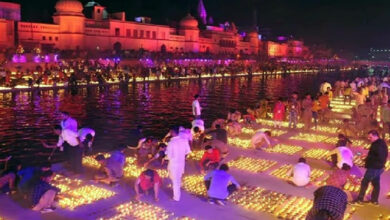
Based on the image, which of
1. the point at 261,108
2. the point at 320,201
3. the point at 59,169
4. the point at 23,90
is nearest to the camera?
the point at 320,201

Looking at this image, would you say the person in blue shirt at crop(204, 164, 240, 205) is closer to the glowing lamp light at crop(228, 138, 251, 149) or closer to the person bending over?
the person bending over

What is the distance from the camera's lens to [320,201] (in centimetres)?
594

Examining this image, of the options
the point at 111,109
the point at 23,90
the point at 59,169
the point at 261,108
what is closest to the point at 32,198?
the point at 59,169

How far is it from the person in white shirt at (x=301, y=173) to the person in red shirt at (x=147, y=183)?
3.22 meters

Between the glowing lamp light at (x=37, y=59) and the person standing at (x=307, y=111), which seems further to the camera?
the glowing lamp light at (x=37, y=59)

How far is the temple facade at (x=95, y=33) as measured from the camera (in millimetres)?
44094

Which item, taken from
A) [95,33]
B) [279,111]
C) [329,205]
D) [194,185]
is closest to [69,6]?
[95,33]

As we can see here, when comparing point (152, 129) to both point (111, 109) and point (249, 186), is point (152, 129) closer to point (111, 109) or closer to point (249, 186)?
point (111, 109)

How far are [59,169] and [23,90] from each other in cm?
2280

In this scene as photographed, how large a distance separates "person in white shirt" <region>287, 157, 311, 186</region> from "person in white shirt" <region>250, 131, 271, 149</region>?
360 centimetres

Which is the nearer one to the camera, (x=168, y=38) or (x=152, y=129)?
(x=152, y=129)

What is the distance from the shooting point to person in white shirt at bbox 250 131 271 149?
13.0 m

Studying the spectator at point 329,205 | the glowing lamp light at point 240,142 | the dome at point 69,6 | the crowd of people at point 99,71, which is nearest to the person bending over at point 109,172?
the spectator at point 329,205

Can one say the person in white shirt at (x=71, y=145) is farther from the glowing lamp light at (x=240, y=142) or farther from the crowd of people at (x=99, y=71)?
the crowd of people at (x=99, y=71)
